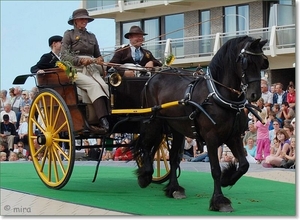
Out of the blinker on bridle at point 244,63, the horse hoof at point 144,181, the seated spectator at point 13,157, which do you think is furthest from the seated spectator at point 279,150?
the seated spectator at point 13,157

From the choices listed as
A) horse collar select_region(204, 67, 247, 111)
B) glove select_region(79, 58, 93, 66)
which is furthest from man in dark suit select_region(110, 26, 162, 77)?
horse collar select_region(204, 67, 247, 111)

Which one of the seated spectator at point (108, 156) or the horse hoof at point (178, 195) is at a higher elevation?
the horse hoof at point (178, 195)

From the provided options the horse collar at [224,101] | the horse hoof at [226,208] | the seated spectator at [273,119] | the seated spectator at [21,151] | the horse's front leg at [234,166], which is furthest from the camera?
the seated spectator at [21,151]

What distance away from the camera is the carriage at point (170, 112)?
10.4 meters

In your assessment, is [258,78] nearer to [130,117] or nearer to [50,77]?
[130,117]

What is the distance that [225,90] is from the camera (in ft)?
34.5

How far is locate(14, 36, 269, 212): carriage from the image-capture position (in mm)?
10391

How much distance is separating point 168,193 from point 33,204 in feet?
6.65

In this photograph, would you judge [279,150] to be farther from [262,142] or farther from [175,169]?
[175,169]

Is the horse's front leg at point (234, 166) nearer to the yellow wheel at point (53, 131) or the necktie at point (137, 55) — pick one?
the yellow wheel at point (53, 131)

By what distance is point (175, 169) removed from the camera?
11.8 meters

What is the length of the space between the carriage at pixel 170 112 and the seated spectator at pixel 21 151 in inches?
385

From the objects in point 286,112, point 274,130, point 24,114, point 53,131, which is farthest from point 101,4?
point 53,131

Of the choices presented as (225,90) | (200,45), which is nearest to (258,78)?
(225,90)
